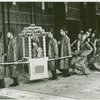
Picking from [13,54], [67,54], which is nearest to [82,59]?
[67,54]

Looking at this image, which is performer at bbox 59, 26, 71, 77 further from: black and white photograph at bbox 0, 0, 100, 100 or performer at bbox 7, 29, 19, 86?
performer at bbox 7, 29, 19, 86

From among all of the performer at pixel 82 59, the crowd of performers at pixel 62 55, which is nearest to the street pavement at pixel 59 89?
the crowd of performers at pixel 62 55

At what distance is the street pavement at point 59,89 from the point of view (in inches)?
320

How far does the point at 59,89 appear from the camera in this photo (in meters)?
9.20

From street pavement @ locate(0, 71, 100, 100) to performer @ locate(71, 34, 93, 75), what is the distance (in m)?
0.66

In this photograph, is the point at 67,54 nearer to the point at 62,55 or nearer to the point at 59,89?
the point at 62,55

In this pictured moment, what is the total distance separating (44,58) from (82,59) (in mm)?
1999

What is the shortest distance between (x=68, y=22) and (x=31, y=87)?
7857 mm

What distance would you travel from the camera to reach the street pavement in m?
8.14

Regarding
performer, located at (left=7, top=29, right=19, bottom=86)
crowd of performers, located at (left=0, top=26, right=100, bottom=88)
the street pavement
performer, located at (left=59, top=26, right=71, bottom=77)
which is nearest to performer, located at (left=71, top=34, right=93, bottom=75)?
crowd of performers, located at (left=0, top=26, right=100, bottom=88)

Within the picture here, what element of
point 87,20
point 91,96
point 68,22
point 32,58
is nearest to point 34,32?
point 32,58

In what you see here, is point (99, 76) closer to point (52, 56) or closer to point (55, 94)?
point (52, 56)

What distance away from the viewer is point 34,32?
10836mm

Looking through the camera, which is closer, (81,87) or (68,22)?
(81,87)
